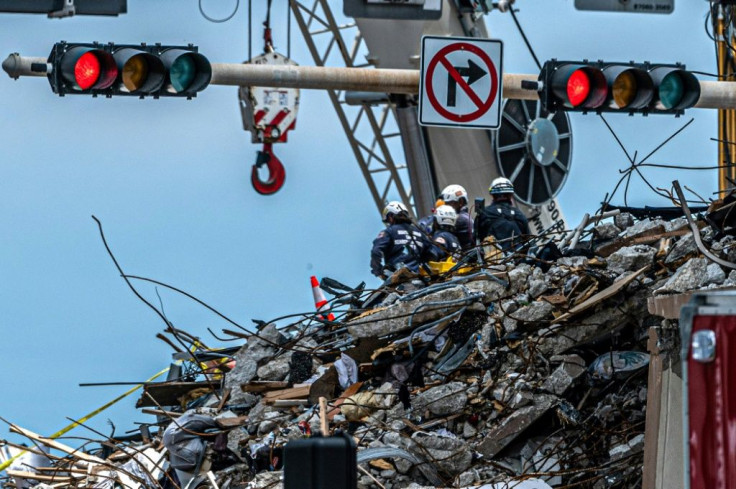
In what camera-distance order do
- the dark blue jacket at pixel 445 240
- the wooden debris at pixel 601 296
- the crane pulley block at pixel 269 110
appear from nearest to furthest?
the wooden debris at pixel 601 296, the dark blue jacket at pixel 445 240, the crane pulley block at pixel 269 110

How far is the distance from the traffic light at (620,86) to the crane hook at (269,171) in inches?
521

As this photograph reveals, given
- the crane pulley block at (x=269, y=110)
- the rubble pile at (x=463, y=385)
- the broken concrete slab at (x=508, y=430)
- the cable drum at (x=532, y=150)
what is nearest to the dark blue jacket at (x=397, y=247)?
the rubble pile at (x=463, y=385)

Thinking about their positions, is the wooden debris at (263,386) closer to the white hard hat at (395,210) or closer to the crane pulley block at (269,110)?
the white hard hat at (395,210)

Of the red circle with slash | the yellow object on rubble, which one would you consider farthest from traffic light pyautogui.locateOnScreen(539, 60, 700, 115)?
the yellow object on rubble

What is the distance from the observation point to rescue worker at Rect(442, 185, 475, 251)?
54.0ft

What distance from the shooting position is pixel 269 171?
25.3m

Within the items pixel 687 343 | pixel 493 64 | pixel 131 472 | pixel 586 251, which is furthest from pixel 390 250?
pixel 687 343

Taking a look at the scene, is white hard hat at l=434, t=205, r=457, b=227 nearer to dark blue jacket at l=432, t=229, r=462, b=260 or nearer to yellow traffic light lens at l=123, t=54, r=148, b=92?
dark blue jacket at l=432, t=229, r=462, b=260

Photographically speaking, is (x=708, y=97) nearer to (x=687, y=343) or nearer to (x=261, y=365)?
(x=261, y=365)

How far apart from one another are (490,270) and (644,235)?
121 centimetres

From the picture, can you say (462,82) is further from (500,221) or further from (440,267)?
(500,221)

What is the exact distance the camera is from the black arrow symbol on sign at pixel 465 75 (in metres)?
12.8

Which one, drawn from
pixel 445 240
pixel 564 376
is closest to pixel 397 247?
pixel 445 240

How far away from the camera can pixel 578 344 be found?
10359 mm
